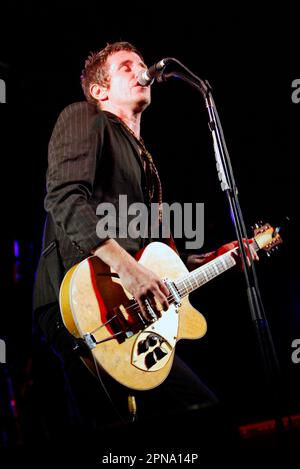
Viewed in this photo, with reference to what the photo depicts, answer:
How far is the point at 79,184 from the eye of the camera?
2.06 metres

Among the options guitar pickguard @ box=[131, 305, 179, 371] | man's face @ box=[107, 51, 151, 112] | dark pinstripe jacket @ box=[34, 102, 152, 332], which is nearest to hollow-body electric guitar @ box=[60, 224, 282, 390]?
guitar pickguard @ box=[131, 305, 179, 371]

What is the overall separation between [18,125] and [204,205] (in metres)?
2.10

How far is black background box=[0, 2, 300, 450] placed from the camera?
394cm

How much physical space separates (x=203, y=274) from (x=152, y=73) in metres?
1.20

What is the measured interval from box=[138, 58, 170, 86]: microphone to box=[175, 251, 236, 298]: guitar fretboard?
1.14 metres

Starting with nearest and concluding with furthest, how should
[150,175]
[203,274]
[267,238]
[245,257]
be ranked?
[245,257]
[203,274]
[150,175]
[267,238]

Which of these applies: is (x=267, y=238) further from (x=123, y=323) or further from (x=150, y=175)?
(x=123, y=323)

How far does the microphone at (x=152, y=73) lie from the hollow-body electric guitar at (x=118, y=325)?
38.6 inches

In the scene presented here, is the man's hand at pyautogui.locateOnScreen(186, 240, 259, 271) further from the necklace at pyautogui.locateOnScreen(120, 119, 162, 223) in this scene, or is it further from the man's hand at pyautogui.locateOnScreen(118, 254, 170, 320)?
the man's hand at pyautogui.locateOnScreen(118, 254, 170, 320)

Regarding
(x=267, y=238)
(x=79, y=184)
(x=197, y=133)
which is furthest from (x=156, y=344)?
(x=197, y=133)

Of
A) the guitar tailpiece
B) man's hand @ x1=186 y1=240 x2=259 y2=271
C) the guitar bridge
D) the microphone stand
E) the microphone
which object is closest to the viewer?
the microphone stand

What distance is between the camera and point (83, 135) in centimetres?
221
